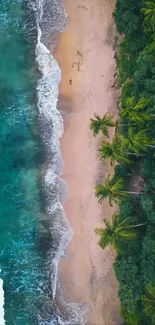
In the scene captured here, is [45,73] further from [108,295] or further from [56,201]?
[108,295]

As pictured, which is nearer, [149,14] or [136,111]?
[136,111]

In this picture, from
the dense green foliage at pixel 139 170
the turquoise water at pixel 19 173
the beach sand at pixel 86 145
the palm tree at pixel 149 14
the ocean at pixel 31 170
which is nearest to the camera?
the palm tree at pixel 149 14

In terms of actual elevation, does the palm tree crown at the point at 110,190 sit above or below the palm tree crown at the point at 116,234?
above

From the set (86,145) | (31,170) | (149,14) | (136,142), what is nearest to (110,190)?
(136,142)

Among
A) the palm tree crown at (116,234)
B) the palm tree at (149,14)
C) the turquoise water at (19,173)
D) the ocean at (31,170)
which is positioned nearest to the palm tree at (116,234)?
the palm tree crown at (116,234)

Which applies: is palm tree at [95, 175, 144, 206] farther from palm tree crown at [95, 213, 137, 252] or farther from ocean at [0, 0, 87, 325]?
ocean at [0, 0, 87, 325]

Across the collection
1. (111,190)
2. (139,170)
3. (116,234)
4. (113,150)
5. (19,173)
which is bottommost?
(116,234)

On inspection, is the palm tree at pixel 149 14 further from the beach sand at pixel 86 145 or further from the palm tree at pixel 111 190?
the palm tree at pixel 111 190

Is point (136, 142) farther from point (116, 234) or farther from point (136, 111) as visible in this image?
point (116, 234)
